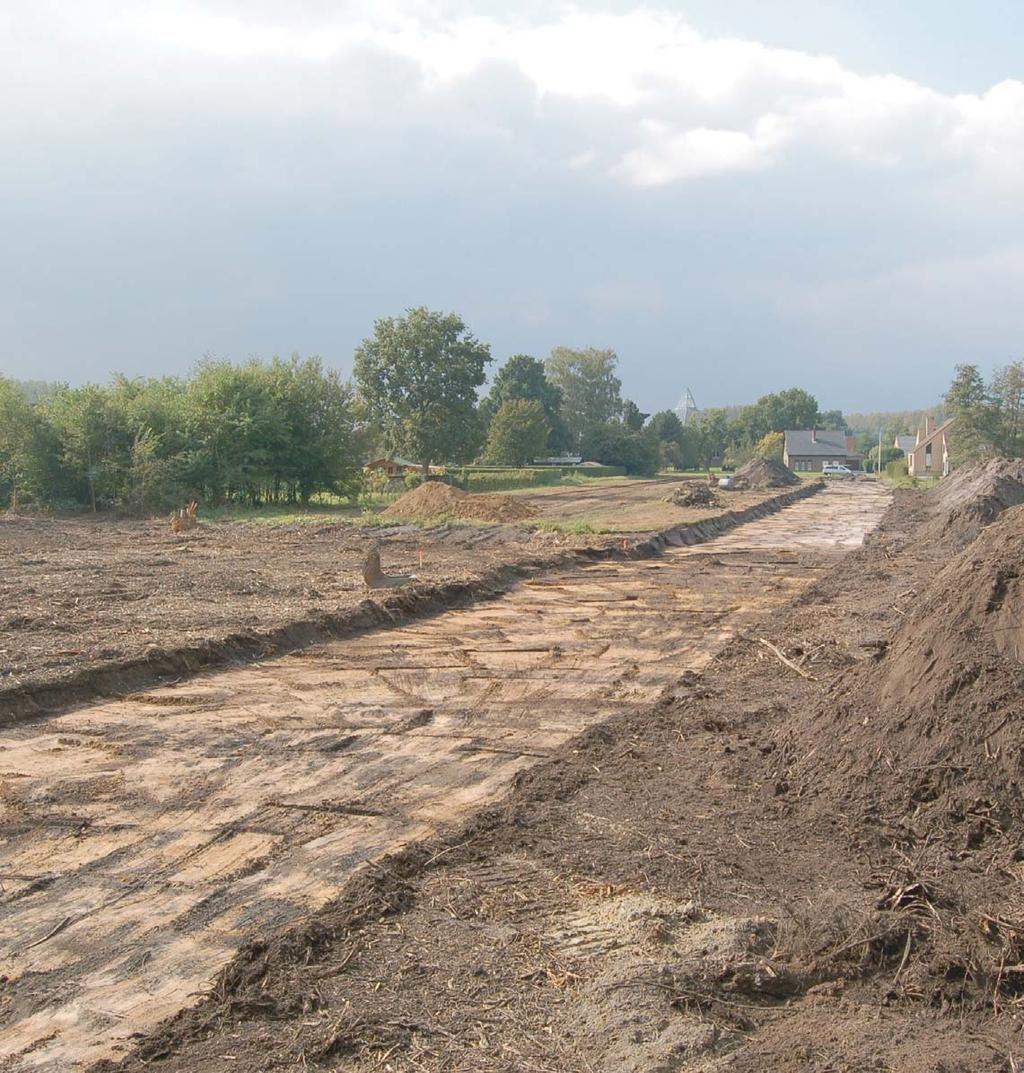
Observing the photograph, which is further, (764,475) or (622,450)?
(622,450)

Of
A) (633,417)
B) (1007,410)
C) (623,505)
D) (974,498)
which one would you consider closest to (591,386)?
(633,417)

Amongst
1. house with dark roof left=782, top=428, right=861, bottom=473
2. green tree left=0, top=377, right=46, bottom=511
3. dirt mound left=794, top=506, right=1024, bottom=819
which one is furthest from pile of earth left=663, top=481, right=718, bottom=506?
house with dark roof left=782, top=428, right=861, bottom=473

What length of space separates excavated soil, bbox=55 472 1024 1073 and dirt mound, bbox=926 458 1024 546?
17212mm

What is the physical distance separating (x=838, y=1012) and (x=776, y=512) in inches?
1728

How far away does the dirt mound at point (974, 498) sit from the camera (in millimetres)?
27250

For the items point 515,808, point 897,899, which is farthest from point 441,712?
point 897,899

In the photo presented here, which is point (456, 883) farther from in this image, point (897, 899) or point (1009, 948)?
point (1009, 948)

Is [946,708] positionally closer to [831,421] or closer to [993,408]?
[993,408]

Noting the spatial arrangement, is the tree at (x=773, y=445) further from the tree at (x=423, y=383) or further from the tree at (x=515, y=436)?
the tree at (x=423, y=383)

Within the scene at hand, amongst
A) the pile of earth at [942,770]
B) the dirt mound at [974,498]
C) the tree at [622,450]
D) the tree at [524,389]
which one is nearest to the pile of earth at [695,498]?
the dirt mound at [974,498]

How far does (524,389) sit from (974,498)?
75.2 meters

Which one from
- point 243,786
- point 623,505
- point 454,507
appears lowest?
point 243,786

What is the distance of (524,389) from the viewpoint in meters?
104

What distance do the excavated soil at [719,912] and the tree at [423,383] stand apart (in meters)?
49.6
